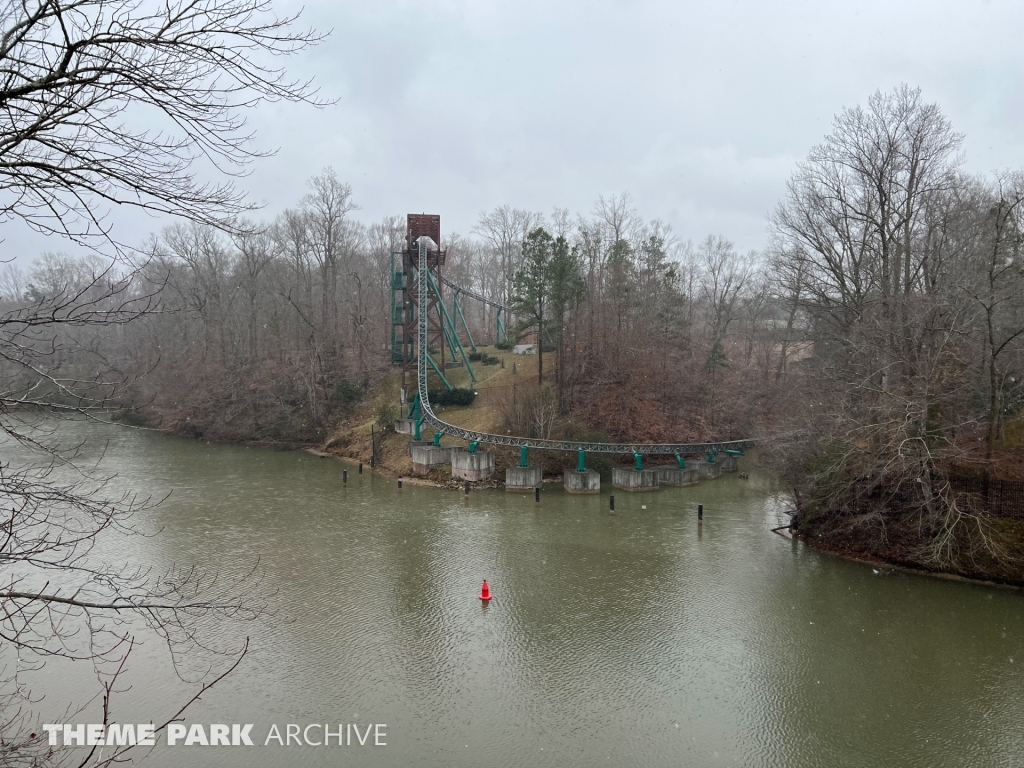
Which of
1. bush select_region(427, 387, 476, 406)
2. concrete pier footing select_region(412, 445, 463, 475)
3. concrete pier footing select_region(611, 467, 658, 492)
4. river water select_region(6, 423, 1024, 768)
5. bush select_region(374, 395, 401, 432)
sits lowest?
river water select_region(6, 423, 1024, 768)

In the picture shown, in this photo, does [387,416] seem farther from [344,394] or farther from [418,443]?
[344,394]

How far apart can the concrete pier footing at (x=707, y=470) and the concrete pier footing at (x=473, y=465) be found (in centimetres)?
861

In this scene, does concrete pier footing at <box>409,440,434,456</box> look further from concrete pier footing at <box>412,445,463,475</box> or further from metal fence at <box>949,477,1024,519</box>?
metal fence at <box>949,477,1024,519</box>

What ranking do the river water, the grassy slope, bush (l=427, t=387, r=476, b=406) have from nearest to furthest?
the river water
the grassy slope
bush (l=427, t=387, r=476, b=406)

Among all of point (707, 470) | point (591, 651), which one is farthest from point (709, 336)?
point (591, 651)

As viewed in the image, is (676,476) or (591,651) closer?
(591,651)

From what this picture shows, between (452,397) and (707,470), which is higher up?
(452,397)

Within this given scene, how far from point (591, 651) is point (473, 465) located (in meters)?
13.9

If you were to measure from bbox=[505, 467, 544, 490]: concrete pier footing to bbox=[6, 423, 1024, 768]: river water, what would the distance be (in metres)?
4.90

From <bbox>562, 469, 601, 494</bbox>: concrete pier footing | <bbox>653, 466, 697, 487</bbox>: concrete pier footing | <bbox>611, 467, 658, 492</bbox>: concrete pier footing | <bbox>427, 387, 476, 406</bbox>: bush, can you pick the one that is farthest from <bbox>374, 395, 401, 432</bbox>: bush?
<bbox>653, 466, 697, 487</bbox>: concrete pier footing

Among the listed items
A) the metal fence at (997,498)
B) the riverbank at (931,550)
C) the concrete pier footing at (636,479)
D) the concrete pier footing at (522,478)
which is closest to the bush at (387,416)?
the concrete pier footing at (522,478)

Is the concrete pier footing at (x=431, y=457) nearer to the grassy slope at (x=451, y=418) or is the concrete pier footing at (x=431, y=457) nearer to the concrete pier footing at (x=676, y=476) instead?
the grassy slope at (x=451, y=418)

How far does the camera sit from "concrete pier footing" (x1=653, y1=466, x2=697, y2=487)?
964 inches

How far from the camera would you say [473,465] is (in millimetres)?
24188
